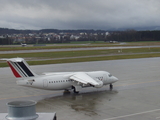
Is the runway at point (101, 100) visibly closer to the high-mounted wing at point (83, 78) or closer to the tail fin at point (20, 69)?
the high-mounted wing at point (83, 78)

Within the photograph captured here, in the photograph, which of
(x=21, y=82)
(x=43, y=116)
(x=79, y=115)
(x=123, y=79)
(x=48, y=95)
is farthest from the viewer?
(x=123, y=79)

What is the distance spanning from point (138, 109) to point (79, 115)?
21.8ft

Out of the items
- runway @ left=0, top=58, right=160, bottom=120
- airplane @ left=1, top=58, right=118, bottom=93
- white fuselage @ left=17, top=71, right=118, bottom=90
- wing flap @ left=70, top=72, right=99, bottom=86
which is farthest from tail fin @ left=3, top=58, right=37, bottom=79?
wing flap @ left=70, top=72, right=99, bottom=86

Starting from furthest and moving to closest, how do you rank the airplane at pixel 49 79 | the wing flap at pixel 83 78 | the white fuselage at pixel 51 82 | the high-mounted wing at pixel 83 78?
the white fuselage at pixel 51 82 < the wing flap at pixel 83 78 < the airplane at pixel 49 79 < the high-mounted wing at pixel 83 78

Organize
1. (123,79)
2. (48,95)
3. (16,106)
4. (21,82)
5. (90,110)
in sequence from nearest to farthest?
(16,106) → (90,110) → (21,82) → (48,95) → (123,79)

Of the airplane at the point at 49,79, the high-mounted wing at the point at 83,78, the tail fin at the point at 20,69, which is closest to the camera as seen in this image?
the high-mounted wing at the point at 83,78

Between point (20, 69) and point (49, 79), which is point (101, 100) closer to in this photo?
point (49, 79)

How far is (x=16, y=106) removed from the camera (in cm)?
1228

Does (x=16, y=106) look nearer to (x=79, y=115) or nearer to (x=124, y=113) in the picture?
(x=79, y=115)

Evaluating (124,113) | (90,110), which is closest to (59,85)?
(90,110)

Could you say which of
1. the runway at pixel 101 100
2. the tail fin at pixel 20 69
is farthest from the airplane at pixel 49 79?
the runway at pixel 101 100

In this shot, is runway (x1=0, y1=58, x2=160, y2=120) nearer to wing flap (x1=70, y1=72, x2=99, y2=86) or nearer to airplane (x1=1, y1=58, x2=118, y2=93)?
airplane (x1=1, y1=58, x2=118, y2=93)

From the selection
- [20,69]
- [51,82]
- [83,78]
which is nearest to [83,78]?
[83,78]

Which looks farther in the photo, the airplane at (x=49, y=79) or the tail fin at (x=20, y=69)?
the airplane at (x=49, y=79)
